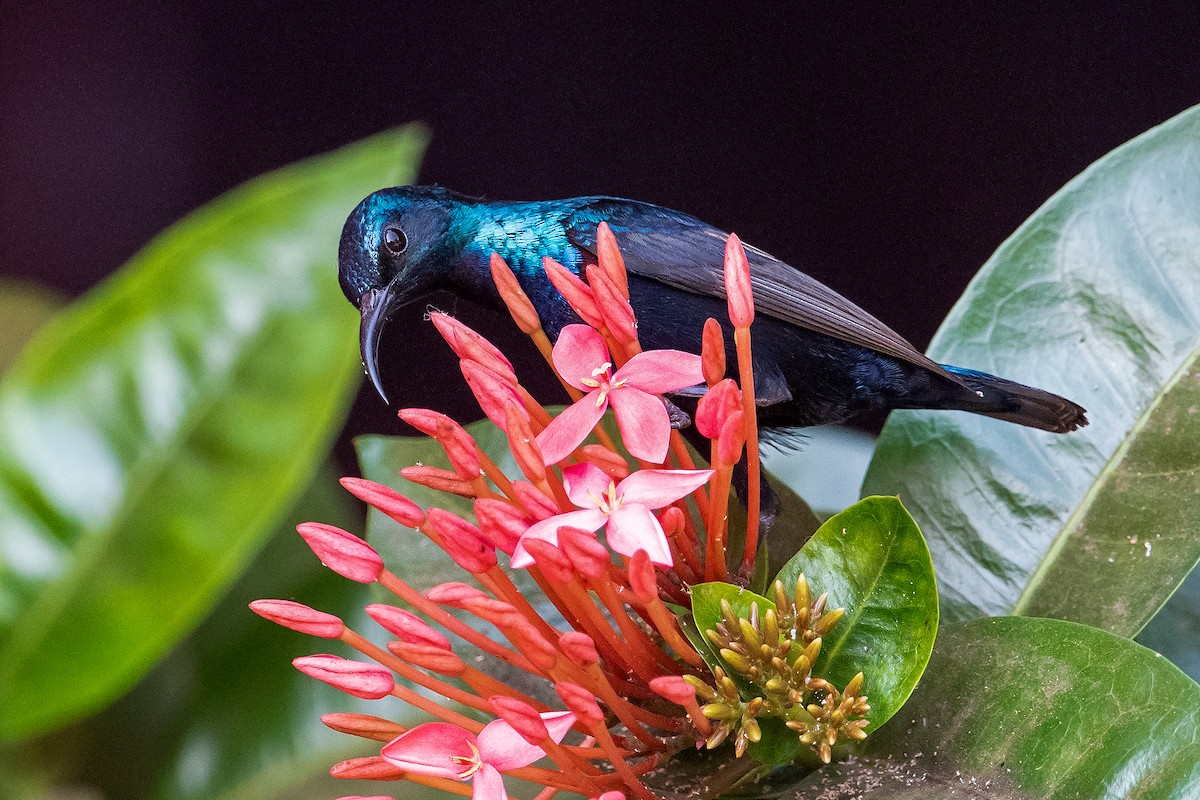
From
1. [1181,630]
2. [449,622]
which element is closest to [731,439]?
[449,622]

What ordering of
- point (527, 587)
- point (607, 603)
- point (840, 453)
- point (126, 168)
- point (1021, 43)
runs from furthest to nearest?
point (126, 168)
point (840, 453)
point (1021, 43)
point (527, 587)
point (607, 603)

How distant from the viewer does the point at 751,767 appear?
366 millimetres

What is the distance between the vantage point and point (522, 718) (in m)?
0.31

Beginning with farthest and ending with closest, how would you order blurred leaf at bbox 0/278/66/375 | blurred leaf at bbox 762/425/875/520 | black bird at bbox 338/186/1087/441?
blurred leaf at bbox 0/278/66/375 < blurred leaf at bbox 762/425/875/520 < black bird at bbox 338/186/1087/441

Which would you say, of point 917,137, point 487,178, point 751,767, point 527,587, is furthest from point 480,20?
point 751,767

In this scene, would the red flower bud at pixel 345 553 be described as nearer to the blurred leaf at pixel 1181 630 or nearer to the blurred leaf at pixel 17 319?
the blurred leaf at pixel 1181 630

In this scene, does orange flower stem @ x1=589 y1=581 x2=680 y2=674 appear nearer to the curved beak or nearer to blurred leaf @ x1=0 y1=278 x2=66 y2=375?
the curved beak

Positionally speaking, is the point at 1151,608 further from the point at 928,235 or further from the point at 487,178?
the point at 487,178

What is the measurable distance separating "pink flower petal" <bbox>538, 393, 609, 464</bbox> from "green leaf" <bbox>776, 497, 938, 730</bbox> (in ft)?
0.23

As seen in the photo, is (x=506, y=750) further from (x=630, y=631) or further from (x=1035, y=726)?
(x=1035, y=726)

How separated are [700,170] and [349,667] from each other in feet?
1.33

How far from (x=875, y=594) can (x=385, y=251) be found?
204 mm

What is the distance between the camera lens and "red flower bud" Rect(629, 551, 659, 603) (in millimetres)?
297

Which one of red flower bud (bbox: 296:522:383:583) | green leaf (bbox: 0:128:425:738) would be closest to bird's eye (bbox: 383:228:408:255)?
red flower bud (bbox: 296:522:383:583)
